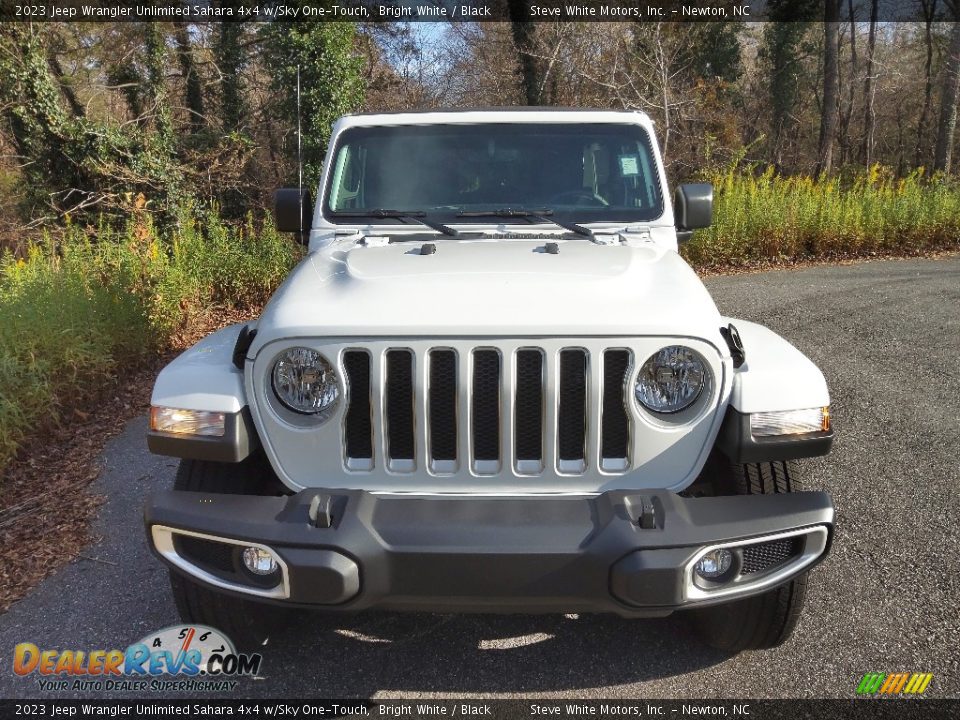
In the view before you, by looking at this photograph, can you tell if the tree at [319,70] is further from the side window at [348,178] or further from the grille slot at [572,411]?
the grille slot at [572,411]

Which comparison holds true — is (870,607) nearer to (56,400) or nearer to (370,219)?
(370,219)

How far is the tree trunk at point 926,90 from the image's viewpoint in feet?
86.4

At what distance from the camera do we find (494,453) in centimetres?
228

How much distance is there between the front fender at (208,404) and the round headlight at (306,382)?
0.44ft

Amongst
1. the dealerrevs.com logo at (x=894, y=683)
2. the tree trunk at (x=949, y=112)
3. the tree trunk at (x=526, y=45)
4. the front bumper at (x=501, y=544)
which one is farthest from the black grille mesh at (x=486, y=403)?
the tree trunk at (x=949, y=112)

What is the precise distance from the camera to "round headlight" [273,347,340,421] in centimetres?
226

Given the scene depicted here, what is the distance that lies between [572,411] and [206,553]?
1.17 meters

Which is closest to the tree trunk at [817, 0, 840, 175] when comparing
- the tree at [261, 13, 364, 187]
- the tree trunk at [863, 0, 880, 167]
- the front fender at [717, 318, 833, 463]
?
the tree trunk at [863, 0, 880, 167]

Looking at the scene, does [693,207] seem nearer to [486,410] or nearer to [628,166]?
[628,166]

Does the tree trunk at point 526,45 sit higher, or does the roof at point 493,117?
the tree trunk at point 526,45

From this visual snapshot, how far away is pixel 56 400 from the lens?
5.18 metres

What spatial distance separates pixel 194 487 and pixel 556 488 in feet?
3.79

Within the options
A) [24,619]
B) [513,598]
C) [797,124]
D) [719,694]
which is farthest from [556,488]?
[797,124]

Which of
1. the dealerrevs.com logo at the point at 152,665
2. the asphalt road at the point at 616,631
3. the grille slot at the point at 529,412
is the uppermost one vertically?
the grille slot at the point at 529,412
